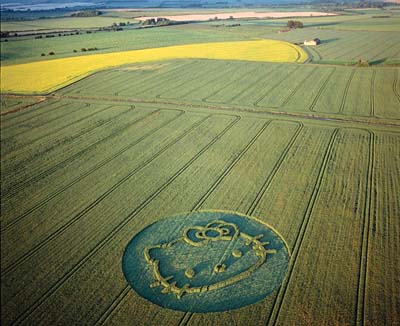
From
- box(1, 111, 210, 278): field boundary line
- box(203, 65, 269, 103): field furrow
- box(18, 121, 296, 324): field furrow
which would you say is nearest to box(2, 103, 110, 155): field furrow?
box(1, 111, 210, 278): field boundary line

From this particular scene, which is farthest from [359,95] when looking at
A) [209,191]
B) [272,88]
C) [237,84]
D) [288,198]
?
[209,191]

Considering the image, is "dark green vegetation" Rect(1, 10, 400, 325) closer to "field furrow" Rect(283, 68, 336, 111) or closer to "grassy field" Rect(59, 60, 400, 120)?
"field furrow" Rect(283, 68, 336, 111)

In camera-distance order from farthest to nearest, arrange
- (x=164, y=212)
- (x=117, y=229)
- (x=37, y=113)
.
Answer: (x=37, y=113), (x=164, y=212), (x=117, y=229)

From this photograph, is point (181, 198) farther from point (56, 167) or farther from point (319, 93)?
point (319, 93)

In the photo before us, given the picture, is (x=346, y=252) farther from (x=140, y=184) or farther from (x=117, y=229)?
(x=140, y=184)

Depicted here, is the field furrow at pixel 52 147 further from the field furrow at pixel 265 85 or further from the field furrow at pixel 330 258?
the field furrow at pixel 330 258

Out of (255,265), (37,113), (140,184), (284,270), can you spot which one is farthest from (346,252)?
(37,113)

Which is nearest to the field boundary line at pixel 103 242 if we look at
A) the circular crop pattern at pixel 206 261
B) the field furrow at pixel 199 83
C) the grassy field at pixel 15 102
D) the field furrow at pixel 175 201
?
the field furrow at pixel 175 201
